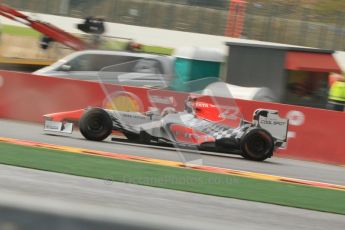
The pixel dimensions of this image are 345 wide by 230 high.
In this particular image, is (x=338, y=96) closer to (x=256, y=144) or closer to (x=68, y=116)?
(x=256, y=144)

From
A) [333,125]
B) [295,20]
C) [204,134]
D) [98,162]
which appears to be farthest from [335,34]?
[98,162]

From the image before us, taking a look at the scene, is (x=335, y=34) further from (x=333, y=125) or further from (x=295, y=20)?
(x=333, y=125)

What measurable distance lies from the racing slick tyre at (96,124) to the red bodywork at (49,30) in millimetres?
13060

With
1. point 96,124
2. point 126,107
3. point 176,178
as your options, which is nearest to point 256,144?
point 126,107

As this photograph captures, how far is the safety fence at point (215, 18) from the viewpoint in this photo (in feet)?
111

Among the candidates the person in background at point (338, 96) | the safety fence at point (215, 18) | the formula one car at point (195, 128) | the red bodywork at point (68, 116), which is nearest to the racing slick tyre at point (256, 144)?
the formula one car at point (195, 128)

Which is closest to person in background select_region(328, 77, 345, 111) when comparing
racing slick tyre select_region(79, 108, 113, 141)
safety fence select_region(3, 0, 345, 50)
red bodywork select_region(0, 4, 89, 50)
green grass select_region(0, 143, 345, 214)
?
racing slick tyre select_region(79, 108, 113, 141)

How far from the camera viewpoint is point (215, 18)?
3431 cm

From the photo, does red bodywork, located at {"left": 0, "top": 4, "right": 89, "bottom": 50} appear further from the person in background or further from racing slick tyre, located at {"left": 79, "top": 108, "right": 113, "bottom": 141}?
racing slick tyre, located at {"left": 79, "top": 108, "right": 113, "bottom": 141}

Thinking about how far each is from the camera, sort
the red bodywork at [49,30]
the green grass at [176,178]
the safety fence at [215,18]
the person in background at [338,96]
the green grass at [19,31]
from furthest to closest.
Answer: the safety fence at [215,18] < the green grass at [19,31] < the red bodywork at [49,30] < the person in background at [338,96] < the green grass at [176,178]

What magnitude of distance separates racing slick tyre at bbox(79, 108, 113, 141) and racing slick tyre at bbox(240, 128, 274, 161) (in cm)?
230

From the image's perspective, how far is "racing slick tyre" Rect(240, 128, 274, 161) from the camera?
39.5 feet

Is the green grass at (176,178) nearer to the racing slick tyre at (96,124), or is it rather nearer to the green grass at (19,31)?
the racing slick tyre at (96,124)

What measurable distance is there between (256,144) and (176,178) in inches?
128
